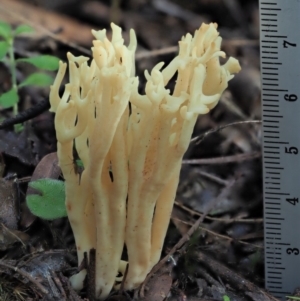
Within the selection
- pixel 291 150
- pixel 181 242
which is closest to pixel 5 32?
pixel 181 242

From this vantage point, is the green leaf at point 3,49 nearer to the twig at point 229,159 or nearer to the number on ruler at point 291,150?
the twig at point 229,159

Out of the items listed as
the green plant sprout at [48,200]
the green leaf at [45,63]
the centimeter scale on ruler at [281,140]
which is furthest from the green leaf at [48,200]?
the centimeter scale on ruler at [281,140]

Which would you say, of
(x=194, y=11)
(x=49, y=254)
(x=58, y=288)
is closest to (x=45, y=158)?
(x=49, y=254)

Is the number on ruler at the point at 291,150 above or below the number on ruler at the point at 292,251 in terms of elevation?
above

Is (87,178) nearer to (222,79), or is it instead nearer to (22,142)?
(222,79)

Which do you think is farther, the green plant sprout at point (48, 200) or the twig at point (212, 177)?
the twig at point (212, 177)

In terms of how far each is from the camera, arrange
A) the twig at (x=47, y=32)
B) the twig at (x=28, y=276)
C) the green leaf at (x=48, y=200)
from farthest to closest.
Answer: the twig at (x=47, y=32), the green leaf at (x=48, y=200), the twig at (x=28, y=276)

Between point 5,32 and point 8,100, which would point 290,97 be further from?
point 5,32

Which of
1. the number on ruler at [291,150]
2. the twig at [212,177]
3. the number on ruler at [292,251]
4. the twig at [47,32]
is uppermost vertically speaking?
the twig at [47,32]
